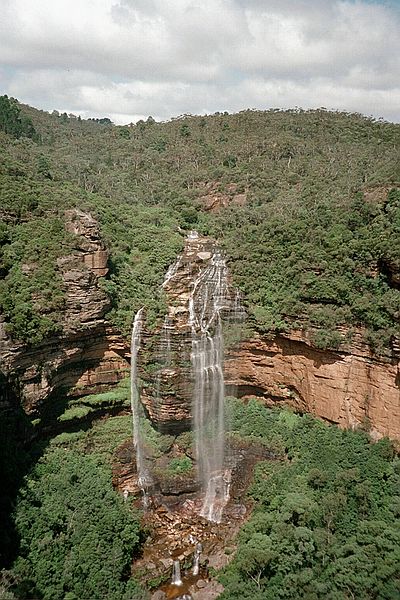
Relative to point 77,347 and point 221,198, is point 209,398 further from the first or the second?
point 221,198

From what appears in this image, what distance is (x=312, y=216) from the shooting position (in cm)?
2359

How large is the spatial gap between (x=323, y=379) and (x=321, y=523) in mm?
5895

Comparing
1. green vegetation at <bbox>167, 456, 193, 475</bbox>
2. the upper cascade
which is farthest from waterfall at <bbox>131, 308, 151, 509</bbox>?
green vegetation at <bbox>167, 456, 193, 475</bbox>

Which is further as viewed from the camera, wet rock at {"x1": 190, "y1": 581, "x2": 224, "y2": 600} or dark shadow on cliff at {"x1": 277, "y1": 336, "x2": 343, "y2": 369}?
dark shadow on cliff at {"x1": 277, "y1": 336, "x2": 343, "y2": 369}

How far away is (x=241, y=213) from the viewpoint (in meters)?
28.1

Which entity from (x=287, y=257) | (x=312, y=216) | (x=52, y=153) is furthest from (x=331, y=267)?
(x=52, y=153)

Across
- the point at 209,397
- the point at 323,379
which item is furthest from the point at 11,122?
the point at 323,379

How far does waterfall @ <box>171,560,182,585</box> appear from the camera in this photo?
55.5 feet

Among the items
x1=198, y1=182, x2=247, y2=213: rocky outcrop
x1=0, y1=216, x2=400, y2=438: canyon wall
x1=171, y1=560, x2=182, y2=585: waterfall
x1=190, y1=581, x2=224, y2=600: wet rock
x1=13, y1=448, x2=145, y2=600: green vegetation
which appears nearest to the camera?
x1=13, y1=448, x2=145, y2=600: green vegetation

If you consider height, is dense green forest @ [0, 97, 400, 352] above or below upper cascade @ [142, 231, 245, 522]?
above

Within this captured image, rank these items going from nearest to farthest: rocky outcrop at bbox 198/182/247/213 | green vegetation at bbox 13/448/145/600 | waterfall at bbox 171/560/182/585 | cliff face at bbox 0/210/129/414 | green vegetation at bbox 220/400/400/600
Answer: green vegetation at bbox 220/400/400/600 < green vegetation at bbox 13/448/145/600 < waterfall at bbox 171/560/182/585 < cliff face at bbox 0/210/129/414 < rocky outcrop at bbox 198/182/247/213

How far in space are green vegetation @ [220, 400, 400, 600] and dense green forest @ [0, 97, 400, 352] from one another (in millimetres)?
4605

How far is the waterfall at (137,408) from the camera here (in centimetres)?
2036

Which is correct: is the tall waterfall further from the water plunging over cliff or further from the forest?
the forest
